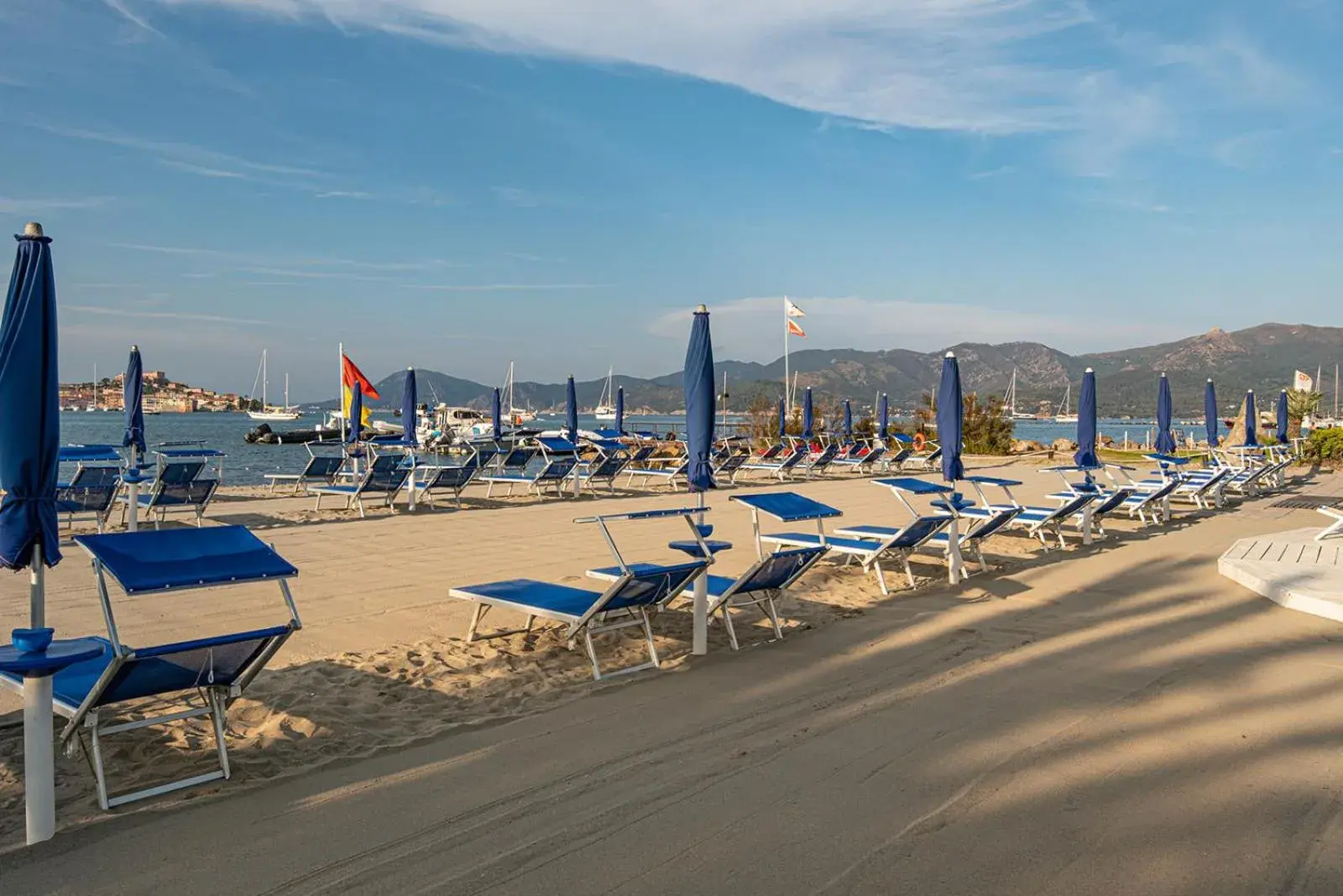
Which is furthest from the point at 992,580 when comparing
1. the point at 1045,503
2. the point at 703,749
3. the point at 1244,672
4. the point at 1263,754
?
the point at 1045,503

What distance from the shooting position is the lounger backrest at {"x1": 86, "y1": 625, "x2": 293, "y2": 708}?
3.37 m

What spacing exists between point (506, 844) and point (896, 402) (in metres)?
134

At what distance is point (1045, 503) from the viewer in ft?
50.3

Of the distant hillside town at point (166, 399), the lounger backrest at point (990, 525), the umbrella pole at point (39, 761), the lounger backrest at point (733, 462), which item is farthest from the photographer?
the distant hillside town at point (166, 399)

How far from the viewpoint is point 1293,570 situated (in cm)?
802

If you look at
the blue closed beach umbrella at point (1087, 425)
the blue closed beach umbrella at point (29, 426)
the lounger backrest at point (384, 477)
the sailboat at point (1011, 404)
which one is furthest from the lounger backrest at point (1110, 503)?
the sailboat at point (1011, 404)

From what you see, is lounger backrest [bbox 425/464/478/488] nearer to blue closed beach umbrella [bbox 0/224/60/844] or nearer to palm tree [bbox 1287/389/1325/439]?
blue closed beach umbrella [bbox 0/224/60/844]

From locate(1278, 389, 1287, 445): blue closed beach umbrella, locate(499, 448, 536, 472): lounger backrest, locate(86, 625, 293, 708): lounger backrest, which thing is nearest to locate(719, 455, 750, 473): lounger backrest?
locate(499, 448, 536, 472): lounger backrest

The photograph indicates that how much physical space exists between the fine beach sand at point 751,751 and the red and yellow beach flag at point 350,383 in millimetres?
10356

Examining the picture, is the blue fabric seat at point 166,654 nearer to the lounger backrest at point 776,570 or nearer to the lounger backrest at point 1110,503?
the lounger backrest at point 776,570

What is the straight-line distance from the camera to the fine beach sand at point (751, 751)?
2.95 metres

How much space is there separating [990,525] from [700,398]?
3.72m

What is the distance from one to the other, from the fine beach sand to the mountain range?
3253 inches

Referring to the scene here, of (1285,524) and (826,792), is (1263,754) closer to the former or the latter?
(826,792)
